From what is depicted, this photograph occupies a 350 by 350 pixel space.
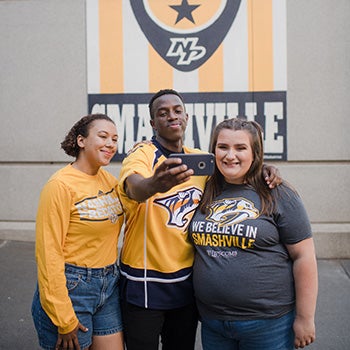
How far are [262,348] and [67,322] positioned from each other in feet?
3.06

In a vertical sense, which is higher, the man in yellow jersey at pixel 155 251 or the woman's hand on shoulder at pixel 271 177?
the woman's hand on shoulder at pixel 271 177

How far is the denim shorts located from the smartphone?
815mm

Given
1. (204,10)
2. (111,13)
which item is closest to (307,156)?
(204,10)

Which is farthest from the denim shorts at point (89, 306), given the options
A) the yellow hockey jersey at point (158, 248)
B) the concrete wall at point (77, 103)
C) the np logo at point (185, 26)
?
the np logo at point (185, 26)

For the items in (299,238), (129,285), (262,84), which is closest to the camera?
(299,238)

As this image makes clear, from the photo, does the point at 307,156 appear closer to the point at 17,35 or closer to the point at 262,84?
the point at 262,84

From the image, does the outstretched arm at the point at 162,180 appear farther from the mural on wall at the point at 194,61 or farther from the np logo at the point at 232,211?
the mural on wall at the point at 194,61

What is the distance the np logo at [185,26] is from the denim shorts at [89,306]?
13.2ft

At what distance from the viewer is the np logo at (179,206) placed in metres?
2.05

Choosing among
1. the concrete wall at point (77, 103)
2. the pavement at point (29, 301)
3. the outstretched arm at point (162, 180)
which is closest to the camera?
the outstretched arm at point (162, 180)

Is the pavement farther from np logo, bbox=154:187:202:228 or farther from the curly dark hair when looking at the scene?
the curly dark hair

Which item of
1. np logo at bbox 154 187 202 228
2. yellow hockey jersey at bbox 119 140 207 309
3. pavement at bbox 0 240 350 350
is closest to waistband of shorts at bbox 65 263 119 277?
yellow hockey jersey at bbox 119 140 207 309

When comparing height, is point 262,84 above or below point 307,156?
above

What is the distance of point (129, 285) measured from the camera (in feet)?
6.89
